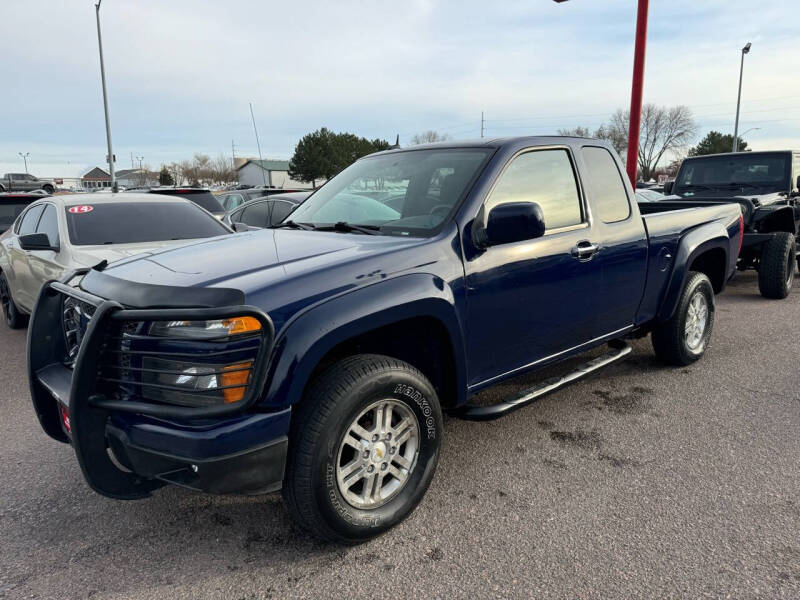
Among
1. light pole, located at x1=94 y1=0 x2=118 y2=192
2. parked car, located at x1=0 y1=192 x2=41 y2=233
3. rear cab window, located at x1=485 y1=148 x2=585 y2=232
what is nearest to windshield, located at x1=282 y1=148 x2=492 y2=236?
rear cab window, located at x1=485 y1=148 x2=585 y2=232

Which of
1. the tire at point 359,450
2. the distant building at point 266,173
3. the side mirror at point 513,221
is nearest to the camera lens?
the tire at point 359,450

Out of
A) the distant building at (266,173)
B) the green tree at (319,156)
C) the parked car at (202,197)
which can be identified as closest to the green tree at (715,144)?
the green tree at (319,156)

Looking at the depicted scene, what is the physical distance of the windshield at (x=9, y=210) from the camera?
859 cm

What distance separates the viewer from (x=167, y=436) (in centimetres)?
211

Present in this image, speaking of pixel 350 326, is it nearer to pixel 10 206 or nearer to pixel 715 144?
pixel 10 206

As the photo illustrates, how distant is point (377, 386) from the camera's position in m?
2.42

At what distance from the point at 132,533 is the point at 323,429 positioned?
117 centimetres

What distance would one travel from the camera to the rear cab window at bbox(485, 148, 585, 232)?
316 cm

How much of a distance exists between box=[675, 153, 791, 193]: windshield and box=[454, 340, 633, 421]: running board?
5879 mm

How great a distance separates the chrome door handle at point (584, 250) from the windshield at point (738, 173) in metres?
6.28

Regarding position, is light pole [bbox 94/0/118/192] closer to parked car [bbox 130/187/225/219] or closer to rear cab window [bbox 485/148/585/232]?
parked car [bbox 130/187/225/219]

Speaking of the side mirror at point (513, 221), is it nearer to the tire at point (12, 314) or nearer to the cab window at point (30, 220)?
the cab window at point (30, 220)

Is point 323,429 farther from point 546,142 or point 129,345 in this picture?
point 546,142

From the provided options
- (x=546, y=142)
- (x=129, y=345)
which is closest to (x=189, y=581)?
(x=129, y=345)
